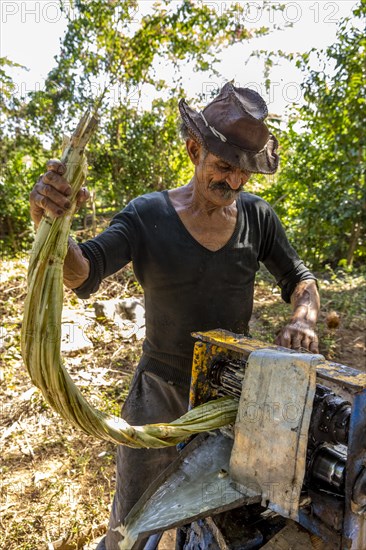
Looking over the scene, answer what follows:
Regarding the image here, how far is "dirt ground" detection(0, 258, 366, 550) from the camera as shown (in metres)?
2.54

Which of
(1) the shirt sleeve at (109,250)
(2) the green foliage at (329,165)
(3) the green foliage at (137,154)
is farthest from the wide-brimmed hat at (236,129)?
(3) the green foliage at (137,154)

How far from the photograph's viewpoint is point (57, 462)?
3064 mm

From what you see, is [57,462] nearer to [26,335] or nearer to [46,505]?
[46,505]

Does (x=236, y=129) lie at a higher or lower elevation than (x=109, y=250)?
higher

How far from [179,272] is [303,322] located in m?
0.59

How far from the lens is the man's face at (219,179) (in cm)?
191

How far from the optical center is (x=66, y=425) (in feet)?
11.3

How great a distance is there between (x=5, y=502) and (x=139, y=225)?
1.97 meters

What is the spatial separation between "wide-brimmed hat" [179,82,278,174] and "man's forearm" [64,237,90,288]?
71cm

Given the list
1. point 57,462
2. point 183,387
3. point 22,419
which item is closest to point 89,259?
point 183,387

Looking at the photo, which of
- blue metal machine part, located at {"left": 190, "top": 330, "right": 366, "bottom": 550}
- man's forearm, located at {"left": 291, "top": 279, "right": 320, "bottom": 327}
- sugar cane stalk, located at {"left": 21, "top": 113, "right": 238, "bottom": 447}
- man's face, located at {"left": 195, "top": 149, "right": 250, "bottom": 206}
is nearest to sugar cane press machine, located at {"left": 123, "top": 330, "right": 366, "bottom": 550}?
blue metal machine part, located at {"left": 190, "top": 330, "right": 366, "bottom": 550}

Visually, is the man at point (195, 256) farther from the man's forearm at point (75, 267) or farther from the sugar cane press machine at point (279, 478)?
the sugar cane press machine at point (279, 478)

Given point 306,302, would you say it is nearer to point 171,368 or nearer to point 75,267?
point 171,368

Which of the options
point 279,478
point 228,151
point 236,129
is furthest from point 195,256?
point 279,478
